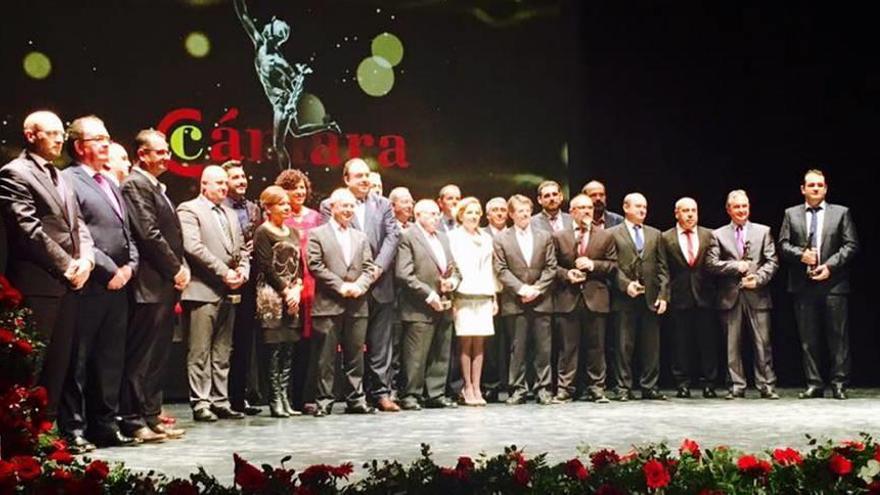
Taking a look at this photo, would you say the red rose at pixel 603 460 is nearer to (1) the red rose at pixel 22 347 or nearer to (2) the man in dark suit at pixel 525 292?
(1) the red rose at pixel 22 347

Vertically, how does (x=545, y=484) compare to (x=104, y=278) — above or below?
below

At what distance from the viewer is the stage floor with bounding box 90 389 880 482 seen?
4.85m

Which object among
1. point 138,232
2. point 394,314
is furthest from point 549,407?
point 138,232

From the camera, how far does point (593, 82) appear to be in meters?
9.70

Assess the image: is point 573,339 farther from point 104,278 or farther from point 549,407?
point 104,278

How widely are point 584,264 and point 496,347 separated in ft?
3.66

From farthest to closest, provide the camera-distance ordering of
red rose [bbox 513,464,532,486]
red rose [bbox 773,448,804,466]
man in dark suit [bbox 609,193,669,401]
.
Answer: man in dark suit [bbox 609,193,669,401] → red rose [bbox 773,448,804,466] → red rose [bbox 513,464,532,486]

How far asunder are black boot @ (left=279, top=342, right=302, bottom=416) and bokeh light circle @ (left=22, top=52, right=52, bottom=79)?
2.79 m

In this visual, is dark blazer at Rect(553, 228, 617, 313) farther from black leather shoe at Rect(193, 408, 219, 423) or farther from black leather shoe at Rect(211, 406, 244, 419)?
black leather shoe at Rect(193, 408, 219, 423)

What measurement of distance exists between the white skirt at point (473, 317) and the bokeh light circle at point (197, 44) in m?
2.79

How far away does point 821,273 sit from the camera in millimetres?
7754

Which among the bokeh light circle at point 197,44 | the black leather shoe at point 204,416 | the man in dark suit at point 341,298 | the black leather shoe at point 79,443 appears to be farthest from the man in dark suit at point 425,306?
the black leather shoe at point 79,443

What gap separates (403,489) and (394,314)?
4588 millimetres

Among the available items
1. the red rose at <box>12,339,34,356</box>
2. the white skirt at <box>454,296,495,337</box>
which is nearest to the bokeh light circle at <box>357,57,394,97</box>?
the white skirt at <box>454,296,495,337</box>
